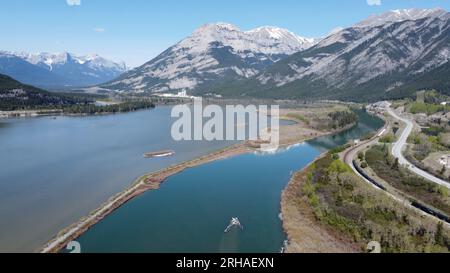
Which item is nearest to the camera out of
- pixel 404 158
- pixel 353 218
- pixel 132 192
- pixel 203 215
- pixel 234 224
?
pixel 234 224

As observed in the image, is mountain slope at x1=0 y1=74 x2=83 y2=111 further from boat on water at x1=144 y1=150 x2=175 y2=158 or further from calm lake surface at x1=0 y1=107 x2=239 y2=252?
boat on water at x1=144 y1=150 x2=175 y2=158

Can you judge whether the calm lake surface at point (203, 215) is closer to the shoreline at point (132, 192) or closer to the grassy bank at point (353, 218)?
the shoreline at point (132, 192)

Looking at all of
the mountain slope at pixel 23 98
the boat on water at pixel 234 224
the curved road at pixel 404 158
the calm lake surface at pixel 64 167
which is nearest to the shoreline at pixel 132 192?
the calm lake surface at pixel 64 167

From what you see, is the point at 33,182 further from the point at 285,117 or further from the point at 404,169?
the point at 285,117

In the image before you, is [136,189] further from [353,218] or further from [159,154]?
[353,218]

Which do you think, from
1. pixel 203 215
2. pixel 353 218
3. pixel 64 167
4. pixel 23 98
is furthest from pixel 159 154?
pixel 23 98
